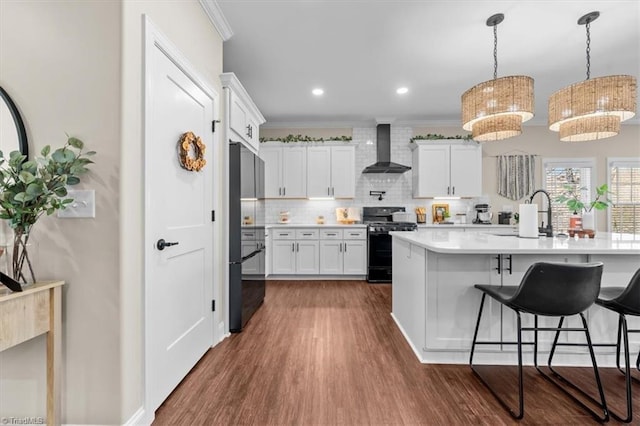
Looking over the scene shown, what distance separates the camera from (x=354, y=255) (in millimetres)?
5047

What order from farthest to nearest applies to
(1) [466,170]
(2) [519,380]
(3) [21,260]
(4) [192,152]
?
(1) [466,170] → (4) [192,152] → (2) [519,380] → (3) [21,260]

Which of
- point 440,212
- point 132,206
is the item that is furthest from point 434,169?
point 132,206

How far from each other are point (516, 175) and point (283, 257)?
450cm

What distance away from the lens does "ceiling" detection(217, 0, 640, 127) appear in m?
2.48

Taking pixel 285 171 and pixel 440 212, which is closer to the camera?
pixel 285 171

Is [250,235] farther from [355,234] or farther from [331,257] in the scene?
[355,234]

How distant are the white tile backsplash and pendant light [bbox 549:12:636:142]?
2.90 metres

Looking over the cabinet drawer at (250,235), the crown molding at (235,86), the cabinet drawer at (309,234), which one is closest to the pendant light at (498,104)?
the crown molding at (235,86)

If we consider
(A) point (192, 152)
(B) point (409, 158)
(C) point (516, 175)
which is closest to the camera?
(A) point (192, 152)

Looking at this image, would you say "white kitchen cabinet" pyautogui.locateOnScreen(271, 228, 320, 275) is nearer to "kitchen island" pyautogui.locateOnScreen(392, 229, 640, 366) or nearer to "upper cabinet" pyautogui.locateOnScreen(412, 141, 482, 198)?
"upper cabinet" pyautogui.locateOnScreen(412, 141, 482, 198)

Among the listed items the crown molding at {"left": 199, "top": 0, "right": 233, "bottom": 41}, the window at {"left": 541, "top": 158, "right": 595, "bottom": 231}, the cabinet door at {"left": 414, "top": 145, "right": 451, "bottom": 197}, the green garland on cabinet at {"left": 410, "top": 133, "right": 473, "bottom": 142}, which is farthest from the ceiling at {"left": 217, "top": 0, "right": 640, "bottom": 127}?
the window at {"left": 541, "top": 158, "right": 595, "bottom": 231}

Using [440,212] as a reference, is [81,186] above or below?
above

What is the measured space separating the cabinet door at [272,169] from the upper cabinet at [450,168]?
8.20ft

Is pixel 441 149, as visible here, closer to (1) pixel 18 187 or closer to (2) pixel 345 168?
(2) pixel 345 168
